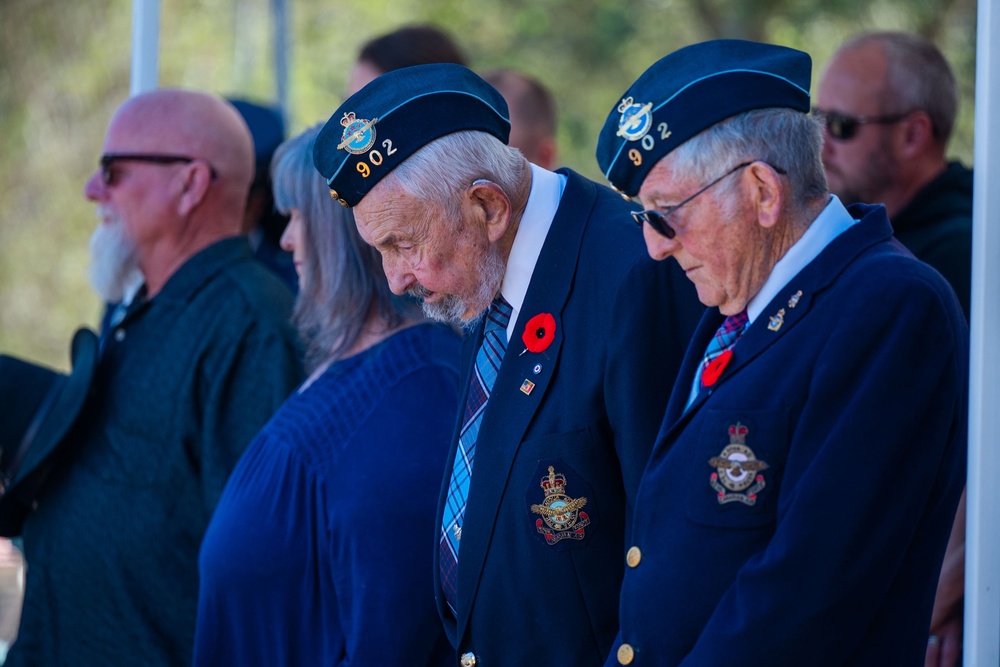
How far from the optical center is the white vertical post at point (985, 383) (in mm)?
1799

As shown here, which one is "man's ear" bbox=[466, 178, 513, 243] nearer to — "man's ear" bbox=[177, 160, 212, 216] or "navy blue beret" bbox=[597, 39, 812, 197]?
"navy blue beret" bbox=[597, 39, 812, 197]

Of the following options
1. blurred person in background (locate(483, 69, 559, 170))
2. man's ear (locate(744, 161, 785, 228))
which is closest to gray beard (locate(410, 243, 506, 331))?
man's ear (locate(744, 161, 785, 228))

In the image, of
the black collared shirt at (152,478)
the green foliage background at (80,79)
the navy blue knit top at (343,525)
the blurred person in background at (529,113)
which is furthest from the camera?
the green foliage background at (80,79)

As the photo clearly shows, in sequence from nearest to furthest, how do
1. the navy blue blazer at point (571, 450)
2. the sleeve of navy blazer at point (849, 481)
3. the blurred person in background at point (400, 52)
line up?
1. the sleeve of navy blazer at point (849, 481)
2. the navy blue blazer at point (571, 450)
3. the blurred person in background at point (400, 52)

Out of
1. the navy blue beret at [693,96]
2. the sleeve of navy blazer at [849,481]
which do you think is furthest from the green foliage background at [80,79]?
the sleeve of navy blazer at [849,481]

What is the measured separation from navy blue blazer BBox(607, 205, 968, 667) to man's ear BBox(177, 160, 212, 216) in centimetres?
205

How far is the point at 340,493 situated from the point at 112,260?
1378 mm

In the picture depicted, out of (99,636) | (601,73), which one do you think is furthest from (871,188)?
(601,73)

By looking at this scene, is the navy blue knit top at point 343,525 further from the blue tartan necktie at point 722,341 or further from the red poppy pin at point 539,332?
the blue tartan necktie at point 722,341

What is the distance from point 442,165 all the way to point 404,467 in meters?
0.70

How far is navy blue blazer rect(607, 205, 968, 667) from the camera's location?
1.53 m

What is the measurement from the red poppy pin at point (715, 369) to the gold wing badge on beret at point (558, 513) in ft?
1.11

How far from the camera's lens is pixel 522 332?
2098 mm

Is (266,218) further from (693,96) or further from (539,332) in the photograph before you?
(693,96)
